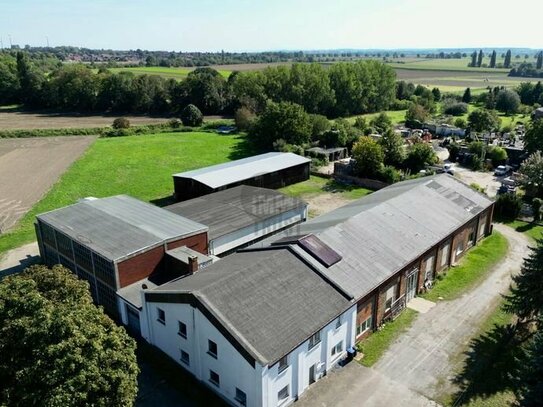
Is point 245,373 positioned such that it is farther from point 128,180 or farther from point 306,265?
point 128,180

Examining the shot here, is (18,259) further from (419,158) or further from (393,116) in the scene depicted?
(393,116)

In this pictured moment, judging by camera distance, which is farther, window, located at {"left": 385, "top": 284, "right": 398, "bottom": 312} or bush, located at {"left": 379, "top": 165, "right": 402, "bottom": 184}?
bush, located at {"left": 379, "top": 165, "right": 402, "bottom": 184}

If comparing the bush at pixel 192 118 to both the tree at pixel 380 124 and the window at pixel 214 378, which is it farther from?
the window at pixel 214 378

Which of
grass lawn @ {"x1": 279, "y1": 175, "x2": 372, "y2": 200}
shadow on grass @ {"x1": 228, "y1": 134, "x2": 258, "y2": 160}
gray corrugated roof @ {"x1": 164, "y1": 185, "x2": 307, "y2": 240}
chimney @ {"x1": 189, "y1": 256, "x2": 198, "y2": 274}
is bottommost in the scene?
grass lawn @ {"x1": 279, "y1": 175, "x2": 372, "y2": 200}

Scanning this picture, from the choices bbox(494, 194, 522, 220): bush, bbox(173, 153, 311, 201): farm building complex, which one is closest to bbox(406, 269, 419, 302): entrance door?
bbox(494, 194, 522, 220): bush

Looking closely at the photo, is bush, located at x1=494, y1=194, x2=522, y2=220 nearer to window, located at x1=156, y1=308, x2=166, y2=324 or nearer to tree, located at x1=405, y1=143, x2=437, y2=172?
tree, located at x1=405, y1=143, x2=437, y2=172
